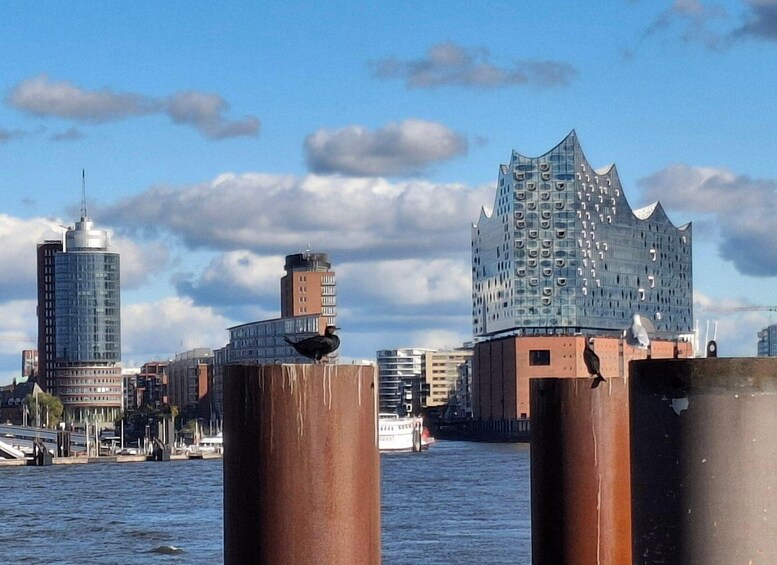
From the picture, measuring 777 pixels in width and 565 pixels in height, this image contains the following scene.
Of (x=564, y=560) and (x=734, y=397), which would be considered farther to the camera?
(x=564, y=560)

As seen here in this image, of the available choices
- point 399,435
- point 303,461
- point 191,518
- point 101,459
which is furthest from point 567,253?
point 303,461

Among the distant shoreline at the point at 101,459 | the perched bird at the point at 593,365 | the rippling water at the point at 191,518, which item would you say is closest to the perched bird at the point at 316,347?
the perched bird at the point at 593,365

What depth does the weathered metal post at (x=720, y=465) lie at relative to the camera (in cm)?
586

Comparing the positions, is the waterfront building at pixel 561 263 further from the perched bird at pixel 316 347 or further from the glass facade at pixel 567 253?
the perched bird at pixel 316 347

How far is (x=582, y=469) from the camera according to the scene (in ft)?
35.8

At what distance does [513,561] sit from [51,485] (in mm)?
55478

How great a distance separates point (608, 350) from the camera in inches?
5797

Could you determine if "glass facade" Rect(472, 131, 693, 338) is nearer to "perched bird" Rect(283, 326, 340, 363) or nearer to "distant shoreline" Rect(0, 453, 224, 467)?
"distant shoreline" Rect(0, 453, 224, 467)

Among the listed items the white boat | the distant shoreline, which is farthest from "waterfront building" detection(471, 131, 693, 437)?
the distant shoreline

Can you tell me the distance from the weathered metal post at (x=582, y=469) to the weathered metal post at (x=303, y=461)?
415 cm

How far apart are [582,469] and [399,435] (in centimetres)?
13512

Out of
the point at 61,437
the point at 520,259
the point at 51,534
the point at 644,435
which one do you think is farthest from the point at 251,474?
the point at 520,259

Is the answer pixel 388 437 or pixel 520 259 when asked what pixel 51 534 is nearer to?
pixel 388 437

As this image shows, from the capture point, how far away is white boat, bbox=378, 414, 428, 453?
470ft
